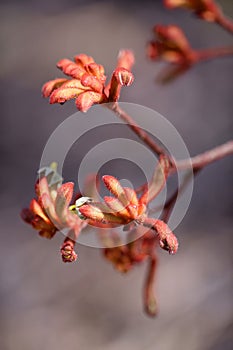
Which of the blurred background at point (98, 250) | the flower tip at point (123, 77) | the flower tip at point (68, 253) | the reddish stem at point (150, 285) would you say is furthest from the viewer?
the blurred background at point (98, 250)

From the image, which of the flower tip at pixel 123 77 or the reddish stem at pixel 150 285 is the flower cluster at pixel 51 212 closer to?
the flower tip at pixel 123 77

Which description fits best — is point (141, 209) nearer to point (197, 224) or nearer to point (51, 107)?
point (197, 224)

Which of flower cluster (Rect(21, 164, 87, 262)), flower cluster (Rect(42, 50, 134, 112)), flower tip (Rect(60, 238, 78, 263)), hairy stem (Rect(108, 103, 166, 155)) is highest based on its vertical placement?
flower cluster (Rect(42, 50, 134, 112))

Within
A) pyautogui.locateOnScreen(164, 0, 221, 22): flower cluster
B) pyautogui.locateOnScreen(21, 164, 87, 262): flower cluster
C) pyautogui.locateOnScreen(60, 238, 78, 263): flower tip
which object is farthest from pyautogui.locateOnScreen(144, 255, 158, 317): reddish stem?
pyautogui.locateOnScreen(164, 0, 221, 22): flower cluster

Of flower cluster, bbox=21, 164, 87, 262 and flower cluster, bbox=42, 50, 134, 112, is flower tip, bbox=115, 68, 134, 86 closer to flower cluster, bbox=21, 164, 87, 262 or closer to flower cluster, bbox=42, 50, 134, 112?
flower cluster, bbox=42, 50, 134, 112

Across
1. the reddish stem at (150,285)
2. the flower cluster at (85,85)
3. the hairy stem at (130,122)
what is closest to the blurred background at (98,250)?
the reddish stem at (150,285)

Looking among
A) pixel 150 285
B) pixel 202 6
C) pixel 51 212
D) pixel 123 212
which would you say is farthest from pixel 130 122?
pixel 202 6

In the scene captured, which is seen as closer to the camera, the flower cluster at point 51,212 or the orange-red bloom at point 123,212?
the orange-red bloom at point 123,212
